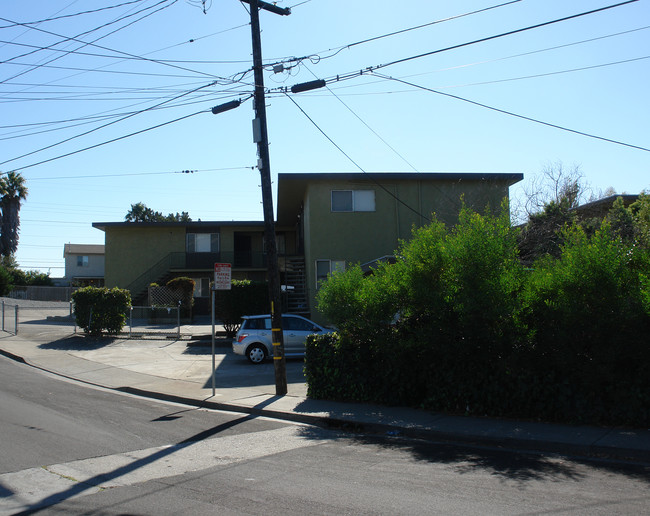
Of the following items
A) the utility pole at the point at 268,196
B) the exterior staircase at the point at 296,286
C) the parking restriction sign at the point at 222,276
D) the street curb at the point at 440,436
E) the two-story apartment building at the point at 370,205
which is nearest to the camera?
the street curb at the point at 440,436

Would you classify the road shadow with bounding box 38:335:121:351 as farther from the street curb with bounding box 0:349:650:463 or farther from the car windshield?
the street curb with bounding box 0:349:650:463

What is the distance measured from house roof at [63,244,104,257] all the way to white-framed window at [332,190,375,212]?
1516 inches

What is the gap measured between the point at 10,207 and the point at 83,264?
9084 mm

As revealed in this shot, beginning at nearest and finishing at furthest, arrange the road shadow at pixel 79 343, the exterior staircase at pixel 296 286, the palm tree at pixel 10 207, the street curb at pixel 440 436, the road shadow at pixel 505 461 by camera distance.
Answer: the road shadow at pixel 505 461, the street curb at pixel 440 436, the road shadow at pixel 79 343, the exterior staircase at pixel 296 286, the palm tree at pixel 10 207

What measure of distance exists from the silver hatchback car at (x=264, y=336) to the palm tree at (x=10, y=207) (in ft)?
130

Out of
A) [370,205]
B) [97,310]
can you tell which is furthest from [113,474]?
[370,205]

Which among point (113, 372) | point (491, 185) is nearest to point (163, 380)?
point (113, 372)

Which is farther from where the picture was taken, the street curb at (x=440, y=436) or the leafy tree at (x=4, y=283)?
the leafy tree at (x=4, y=283)

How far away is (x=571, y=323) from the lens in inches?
341

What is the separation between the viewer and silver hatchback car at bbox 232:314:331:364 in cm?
1733

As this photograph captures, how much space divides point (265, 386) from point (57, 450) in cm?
654

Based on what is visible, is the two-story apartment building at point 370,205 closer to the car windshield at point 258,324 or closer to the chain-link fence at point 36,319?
the car windshield at point 258,324

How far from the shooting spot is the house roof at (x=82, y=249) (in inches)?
2143

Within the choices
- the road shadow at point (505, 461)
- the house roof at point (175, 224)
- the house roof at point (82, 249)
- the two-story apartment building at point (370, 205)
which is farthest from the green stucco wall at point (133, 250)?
the road shadow at point (505, 461)
